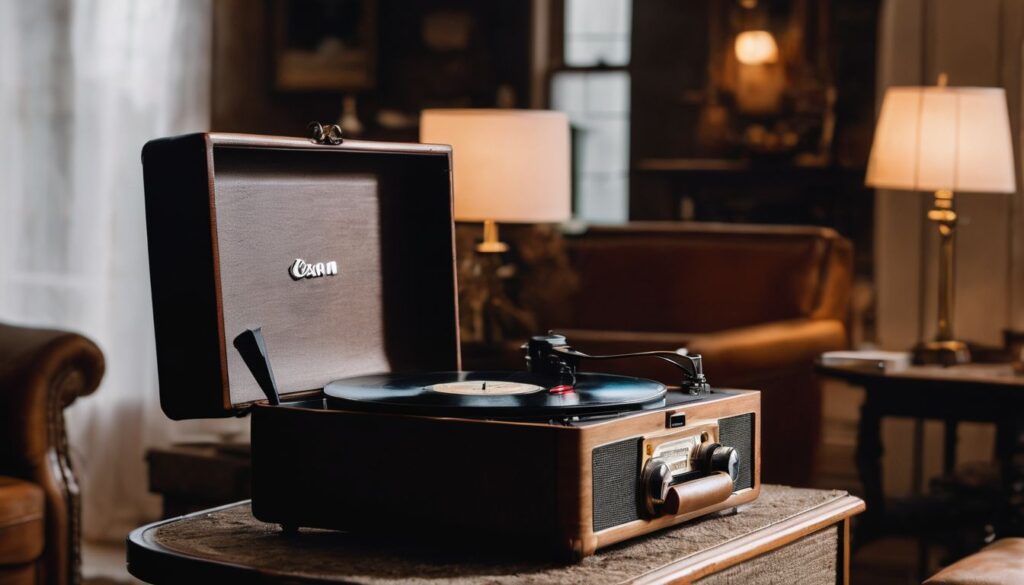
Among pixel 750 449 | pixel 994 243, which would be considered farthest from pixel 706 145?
pixel 750 449

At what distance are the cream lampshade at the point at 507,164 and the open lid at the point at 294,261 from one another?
150 cm

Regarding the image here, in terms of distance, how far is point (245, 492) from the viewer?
2947mm

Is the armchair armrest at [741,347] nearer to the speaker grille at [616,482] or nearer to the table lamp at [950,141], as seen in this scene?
the table lamp at [950,141]

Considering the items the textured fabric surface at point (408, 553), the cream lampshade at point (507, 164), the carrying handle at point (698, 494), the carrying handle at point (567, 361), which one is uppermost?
the cream lampshade at point (507, 164)

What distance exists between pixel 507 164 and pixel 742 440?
1.79m

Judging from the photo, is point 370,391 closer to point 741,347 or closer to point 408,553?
point 408,553

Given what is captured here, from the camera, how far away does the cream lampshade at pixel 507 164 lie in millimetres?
3213

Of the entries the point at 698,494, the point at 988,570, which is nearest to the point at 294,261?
the point at 698,494

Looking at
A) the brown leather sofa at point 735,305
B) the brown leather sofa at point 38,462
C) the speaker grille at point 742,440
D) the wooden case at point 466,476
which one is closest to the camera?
the wooden case at point 466,476

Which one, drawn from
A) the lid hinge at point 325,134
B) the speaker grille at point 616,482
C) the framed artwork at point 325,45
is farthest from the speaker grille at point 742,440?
the framed artwork at point 325,45

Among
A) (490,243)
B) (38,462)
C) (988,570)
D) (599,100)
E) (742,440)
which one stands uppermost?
(599,100)

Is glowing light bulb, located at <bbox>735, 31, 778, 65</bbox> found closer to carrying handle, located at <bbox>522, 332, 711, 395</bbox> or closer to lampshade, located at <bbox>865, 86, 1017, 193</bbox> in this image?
lampshade, located at <bbox>865, 86, 1017, 193</bbox>

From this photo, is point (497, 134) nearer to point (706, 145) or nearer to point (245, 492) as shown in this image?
point (245, 492)

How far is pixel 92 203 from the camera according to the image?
454 centimetres
